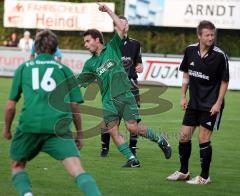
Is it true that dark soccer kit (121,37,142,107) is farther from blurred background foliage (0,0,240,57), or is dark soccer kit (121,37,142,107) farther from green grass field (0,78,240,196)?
blurred background foliage (0,0,240,57)

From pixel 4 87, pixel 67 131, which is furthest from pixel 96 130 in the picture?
pixel 4 87

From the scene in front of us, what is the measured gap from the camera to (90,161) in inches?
461

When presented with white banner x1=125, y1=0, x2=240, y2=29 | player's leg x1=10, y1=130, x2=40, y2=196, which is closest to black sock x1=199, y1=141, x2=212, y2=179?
player's leg x1=10, y1=130, x2=40, y2=196

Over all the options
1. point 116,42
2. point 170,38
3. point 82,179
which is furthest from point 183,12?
point 82,179

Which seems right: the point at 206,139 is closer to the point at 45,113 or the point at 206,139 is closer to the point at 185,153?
the point at 185,153

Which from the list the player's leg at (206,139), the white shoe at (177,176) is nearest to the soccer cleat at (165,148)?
the white shoe at (177,176)

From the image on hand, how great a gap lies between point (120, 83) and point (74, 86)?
3807 millimetres

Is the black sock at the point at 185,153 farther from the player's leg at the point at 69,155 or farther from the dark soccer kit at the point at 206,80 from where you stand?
the player's leg at the point at 69,155

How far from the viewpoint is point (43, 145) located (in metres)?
7.50

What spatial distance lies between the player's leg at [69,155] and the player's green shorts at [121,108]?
153 inches

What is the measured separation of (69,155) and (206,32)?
9.91ft

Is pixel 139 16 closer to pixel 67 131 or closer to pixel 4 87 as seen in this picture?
pixel 4 87

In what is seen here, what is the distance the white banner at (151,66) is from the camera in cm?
2795

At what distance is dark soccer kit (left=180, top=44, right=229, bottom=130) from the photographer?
9.85 m
